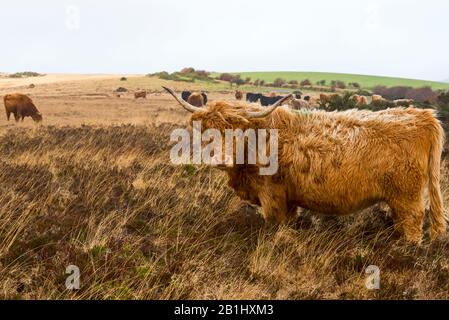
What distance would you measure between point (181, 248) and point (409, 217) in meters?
2.22

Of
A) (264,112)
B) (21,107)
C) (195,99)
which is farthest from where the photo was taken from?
(195,99)

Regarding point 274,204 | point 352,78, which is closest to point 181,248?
point 274,204

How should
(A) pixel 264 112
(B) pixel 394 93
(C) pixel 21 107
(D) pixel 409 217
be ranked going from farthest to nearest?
(B) pixel 394 93, (C) pixel 21 107, (A) pixel 264 112, (D) pixel 409 217

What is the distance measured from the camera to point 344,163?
4434 mm

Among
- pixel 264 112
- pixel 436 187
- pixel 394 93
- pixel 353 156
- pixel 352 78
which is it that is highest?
pixel 352 78

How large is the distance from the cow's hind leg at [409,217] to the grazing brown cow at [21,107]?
19808 millimetres

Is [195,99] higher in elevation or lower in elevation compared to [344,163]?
lower

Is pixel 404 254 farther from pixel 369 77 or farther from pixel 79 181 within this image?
pixel 369 77

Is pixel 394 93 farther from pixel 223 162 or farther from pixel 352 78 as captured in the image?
pixel 223 162

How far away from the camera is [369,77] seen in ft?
303

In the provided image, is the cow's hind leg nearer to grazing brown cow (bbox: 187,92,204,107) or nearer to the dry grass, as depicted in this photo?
the dry grass

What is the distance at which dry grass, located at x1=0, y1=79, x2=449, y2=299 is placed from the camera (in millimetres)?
3387

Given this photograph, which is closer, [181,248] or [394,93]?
[181,248]
